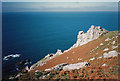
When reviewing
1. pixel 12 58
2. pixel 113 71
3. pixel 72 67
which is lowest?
pixel 113 71

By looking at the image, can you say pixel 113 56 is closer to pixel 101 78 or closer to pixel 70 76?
A: pixel 101 78

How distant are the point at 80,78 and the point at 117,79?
210 inches

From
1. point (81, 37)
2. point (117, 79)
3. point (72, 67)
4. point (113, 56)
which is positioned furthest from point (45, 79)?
point (81, 37)

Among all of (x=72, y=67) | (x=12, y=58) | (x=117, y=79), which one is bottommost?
(x=117, y=79)

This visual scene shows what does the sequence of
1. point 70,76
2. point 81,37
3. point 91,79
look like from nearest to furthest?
point 91,79 < point 70,76 < point 81,37

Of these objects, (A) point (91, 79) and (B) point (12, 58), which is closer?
(A) point (91, 79)

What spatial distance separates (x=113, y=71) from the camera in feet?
49.2

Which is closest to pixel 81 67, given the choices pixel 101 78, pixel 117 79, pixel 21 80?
pixel 101 78

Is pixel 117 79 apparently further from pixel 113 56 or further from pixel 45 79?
pixel 45 79

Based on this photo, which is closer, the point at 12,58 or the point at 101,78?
the point at 101,78

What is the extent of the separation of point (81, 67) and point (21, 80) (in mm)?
12405

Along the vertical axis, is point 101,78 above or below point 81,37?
below

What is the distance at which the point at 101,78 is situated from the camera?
13.9 m

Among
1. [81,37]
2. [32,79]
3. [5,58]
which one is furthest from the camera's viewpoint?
[5,58]
